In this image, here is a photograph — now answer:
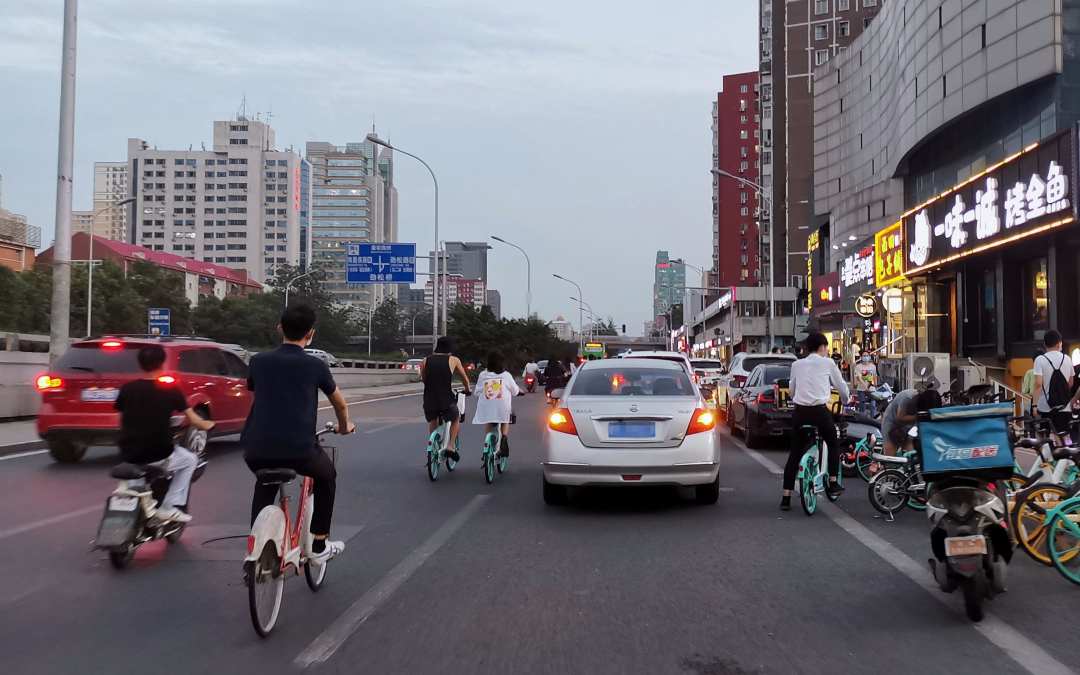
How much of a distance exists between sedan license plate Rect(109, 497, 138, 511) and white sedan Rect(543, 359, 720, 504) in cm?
380

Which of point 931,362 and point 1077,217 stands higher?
point 1077,217

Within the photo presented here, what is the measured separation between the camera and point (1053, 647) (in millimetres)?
4801

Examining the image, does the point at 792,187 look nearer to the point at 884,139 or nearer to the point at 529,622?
the point at 884,139

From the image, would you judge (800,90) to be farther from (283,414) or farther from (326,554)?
(283,414)

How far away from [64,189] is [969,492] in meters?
17.7

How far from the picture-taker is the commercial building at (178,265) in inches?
4193

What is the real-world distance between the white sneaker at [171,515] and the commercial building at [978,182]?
20155 mm

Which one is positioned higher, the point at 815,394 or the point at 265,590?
the point at 815,394

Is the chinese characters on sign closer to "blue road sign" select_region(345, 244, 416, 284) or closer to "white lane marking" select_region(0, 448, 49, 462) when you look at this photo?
"blue road sign" select_region(345, 244, 416, 284)

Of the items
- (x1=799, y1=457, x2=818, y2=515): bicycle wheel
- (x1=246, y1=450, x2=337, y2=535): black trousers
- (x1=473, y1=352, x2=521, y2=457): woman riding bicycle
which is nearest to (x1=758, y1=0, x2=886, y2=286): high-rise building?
(x1=473, y1=352, x2=521, y2=457): woman riding bicycle

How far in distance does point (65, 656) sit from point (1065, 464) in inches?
266

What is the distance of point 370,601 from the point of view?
18.7ft

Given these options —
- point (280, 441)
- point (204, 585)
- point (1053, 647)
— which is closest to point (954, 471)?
point (1053, 647)

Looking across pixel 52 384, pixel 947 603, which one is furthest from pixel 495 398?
pixel 947 603
